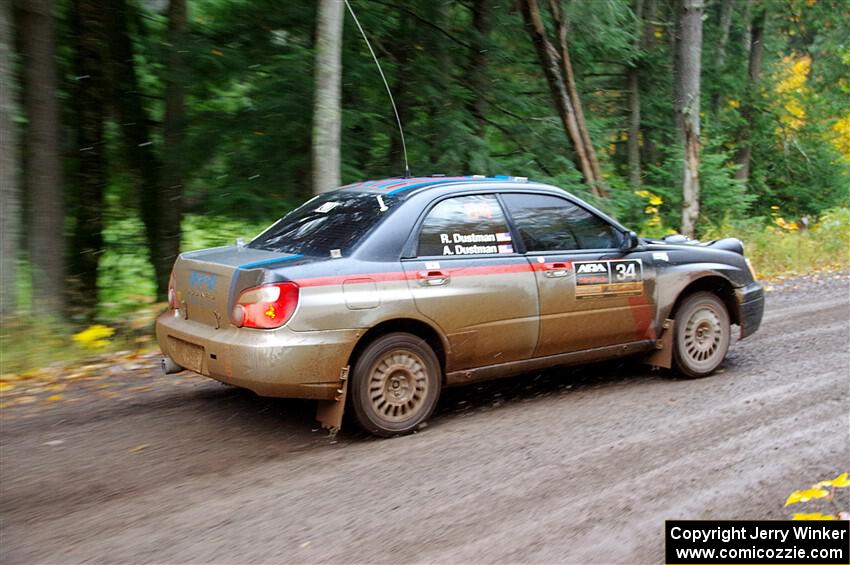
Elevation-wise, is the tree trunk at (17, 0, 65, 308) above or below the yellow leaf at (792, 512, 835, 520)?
above

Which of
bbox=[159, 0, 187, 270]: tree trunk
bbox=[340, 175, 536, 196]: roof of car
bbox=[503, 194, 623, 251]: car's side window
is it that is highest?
bbox=[159, 0, 187, 270]: tree trunk

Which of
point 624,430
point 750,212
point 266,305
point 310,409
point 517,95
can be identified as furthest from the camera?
point 750,212

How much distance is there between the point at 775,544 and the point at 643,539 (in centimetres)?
62

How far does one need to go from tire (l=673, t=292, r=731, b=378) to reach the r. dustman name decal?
0.63 m

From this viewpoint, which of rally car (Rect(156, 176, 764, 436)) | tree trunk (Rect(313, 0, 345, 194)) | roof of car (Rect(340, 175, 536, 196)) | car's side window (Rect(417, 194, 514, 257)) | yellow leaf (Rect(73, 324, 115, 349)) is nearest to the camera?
rally car (Rect(156, 176, 764, 436))

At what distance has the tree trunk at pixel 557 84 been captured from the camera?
13391 mm

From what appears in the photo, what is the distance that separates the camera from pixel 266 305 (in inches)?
192

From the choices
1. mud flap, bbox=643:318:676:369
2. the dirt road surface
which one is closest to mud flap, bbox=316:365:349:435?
the dirt road surface

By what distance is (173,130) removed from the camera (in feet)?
34.0

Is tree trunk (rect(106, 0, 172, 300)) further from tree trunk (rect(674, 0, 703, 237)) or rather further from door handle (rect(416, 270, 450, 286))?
tree trunk (rect(674, 0, 703, 237))

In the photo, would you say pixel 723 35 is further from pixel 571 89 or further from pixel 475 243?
pixel 475 243

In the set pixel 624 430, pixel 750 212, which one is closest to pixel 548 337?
pixel 624 430

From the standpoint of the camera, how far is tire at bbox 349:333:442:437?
518 centimetres

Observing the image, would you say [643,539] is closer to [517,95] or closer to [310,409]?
[310,409]
